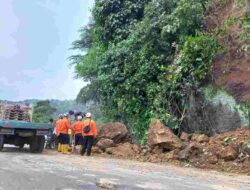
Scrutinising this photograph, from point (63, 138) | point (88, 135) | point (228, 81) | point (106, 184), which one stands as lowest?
point (106, 184)

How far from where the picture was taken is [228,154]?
14719 millimetres

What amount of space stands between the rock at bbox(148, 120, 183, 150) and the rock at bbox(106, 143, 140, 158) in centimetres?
81

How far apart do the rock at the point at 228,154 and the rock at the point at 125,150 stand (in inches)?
137

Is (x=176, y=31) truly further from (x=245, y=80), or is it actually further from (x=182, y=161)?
(x=182, y=161)

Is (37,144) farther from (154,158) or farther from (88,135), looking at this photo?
(154,158)

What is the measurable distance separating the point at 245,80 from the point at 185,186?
9.03 m

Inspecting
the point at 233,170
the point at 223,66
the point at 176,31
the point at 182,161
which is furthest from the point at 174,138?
the point at 176,31

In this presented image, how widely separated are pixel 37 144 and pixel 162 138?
15.1 ft

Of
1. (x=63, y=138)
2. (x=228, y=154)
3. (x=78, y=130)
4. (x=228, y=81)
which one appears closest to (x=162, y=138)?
(x=228, y=154)

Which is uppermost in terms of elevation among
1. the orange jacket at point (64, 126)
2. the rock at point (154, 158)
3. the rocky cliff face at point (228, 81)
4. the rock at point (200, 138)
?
the rocky cliff face at point (228, 81)

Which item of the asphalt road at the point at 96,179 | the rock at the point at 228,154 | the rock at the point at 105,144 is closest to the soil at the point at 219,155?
the rock at the point at 228,154

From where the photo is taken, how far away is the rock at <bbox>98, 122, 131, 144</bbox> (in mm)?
18859

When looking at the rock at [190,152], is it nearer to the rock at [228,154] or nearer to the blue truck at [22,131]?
the rock at [228,154]

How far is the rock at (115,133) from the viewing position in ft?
61.9
